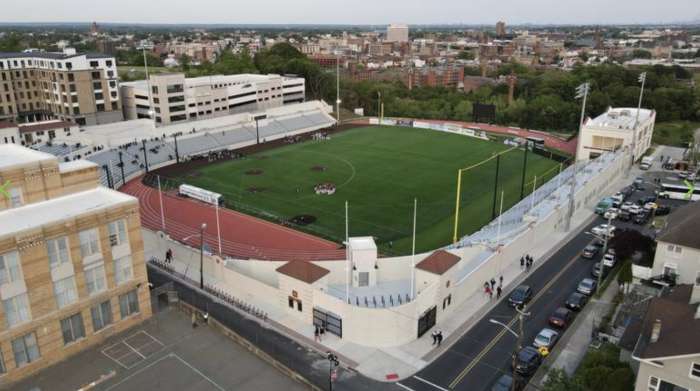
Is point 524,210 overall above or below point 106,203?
below

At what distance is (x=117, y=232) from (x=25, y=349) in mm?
6204

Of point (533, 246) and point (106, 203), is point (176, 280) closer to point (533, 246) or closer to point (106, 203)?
point (106, 203)

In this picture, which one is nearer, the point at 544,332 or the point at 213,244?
the point at 544,332

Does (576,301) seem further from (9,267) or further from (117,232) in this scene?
(9,267)

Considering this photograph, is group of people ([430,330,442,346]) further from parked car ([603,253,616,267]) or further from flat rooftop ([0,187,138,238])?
flat rooftop ([0,187,138,238])

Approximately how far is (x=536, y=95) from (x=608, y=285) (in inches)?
3103

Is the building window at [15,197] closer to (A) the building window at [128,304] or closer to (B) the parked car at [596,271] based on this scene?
(A) the building window at [128,304]

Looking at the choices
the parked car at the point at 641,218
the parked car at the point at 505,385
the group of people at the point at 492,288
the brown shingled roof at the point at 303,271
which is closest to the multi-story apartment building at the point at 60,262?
the brown shingled roof at the point at 303,271

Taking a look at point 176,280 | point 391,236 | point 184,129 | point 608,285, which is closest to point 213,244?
point 176,280

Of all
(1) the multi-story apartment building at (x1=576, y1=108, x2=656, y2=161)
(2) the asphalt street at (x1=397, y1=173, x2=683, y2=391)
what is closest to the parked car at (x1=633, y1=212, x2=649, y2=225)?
(2) the asphalt street at (x1=397, y1=173, x2=683, y2=391)

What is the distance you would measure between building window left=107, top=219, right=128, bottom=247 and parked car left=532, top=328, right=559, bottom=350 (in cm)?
2129

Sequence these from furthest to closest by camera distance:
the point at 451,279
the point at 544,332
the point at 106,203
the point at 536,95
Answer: the point at 536,95 < the point at 451,279 < the point at 544,332 < the point at 106,203

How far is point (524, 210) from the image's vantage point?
143 feet

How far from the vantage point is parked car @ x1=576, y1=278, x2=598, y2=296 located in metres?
31.8
